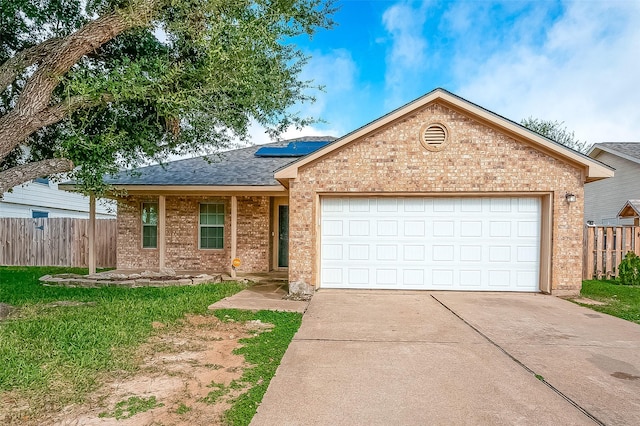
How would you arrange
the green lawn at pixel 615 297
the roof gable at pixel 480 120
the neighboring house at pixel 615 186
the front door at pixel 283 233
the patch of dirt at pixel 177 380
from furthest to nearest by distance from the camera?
the neighboring house at pixel 615 186
the front door at pixel 283 233
the roof gable at pixel 480 120
the green lawn at pixel 615 297
the patch of dirt at pixel 177 380

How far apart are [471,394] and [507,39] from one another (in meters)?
15.3

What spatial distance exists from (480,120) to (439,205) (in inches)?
84.7

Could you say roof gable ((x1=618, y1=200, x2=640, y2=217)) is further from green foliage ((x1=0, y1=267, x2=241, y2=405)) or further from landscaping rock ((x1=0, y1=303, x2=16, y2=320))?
landscaping rock ((x1=0, y1=303, x2=16, y2=320))

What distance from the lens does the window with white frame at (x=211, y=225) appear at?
1167cm

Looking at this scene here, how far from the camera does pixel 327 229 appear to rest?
8461 mm

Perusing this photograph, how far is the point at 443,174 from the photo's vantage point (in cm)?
791

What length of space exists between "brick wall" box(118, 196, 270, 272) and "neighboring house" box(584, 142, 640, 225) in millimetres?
14142

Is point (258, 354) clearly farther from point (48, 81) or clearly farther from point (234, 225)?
point (234, 225)

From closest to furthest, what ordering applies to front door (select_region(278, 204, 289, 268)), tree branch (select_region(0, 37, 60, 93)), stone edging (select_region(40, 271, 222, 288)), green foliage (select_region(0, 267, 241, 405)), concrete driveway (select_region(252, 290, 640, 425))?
concrete driveway (select_region(252, 290, 640, 425)), green foliage (select_region(0, 267, 241, 405)), tree branch (select_region(0, 37, 60, 93)), stone edging (select_region(40, 271, 222, 288)), front door (select_region(278, 204, 289, 268))

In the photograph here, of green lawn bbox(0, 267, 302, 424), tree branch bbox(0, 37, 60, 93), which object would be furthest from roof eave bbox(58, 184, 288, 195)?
tree branch bbox(0, 37, 60, 93)

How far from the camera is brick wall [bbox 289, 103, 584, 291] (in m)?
7.79

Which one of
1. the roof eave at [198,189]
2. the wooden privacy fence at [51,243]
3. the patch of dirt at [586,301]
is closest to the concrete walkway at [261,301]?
the roof eave at [198,189]

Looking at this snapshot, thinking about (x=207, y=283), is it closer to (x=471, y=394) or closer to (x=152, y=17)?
(x=152, y=17)

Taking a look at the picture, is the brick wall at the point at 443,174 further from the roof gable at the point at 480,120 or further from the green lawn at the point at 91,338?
the green lawn at the point at 91,338
